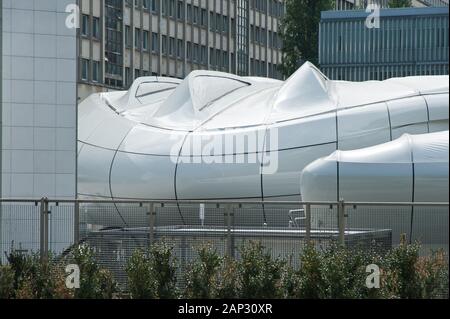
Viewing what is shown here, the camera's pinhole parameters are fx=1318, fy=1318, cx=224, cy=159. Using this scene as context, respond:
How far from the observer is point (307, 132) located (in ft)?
102

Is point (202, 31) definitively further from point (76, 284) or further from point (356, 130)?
point (76, 284)

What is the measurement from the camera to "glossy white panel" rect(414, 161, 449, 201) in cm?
2692

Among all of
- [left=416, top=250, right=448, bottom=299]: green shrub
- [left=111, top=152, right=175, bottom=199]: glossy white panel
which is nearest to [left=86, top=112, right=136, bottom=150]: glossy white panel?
[left=111, top=152, right=175, bottom=199]: glossy white panel

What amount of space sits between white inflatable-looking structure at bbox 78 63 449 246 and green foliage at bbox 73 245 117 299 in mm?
8526

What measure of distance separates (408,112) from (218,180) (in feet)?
15.8

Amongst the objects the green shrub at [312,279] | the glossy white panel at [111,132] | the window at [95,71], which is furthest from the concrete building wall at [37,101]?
the window at [95,71]

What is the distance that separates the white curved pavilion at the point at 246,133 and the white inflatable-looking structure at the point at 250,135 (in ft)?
0.08

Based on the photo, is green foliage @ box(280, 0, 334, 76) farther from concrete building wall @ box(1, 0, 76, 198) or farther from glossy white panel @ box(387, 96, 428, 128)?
concrete building wall @ box(1, 0, 76, 198)

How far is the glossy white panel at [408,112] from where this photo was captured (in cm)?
3061

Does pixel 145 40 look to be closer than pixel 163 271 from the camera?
No

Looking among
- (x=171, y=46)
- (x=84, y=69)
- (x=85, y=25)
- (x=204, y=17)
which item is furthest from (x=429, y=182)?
(x=204, y=17)

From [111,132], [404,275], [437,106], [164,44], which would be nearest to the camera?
[404,275]

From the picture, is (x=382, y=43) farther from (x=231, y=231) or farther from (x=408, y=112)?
(x=231, y=231)
